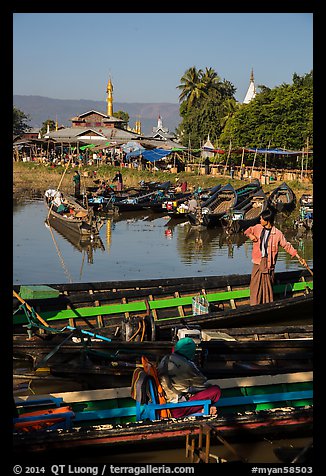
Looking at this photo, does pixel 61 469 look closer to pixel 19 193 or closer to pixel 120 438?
pixel 120 438

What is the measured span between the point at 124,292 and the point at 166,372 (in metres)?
4.76

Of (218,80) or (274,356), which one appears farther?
(218,80)

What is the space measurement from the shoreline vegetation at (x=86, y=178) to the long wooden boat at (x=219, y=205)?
6668 millimetres

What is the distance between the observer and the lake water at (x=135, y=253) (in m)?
18.4

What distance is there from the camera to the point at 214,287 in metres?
12.0

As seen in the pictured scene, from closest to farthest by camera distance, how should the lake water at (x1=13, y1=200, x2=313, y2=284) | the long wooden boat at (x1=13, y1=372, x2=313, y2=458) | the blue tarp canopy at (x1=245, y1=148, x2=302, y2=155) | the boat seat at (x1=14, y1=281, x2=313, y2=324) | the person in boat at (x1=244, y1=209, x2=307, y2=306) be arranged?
the long wooden boat at (x1=13, y1=372, x2=313, y2=458), the boat seat at (x1=14, y1=281, x2=313, y2=324), the person in boat at (x1=244, y1=209, x2=307, y2=306), the lake water at (x1=13, y1=200, x2=313, y2=284), the blue tarp canopy at (x1=245, y1=148, x2=302, y2=155)

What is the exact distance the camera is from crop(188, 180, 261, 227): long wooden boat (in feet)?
85.4

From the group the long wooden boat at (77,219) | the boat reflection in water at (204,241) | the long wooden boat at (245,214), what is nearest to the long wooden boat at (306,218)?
the long wooden boat at (245,214)

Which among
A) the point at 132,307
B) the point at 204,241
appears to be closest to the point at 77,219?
the point at 204,241

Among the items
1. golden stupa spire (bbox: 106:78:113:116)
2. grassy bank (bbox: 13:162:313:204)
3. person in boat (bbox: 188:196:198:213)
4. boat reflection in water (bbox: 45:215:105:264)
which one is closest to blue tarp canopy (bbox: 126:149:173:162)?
grassy bank (bbox: 13:162:313:204)

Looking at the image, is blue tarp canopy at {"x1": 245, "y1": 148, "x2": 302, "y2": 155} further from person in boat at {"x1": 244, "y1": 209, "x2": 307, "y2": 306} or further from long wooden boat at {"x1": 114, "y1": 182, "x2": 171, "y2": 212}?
person in boat at {"x1": 244, "y1": 209, "x2": 307, "y2": 306}

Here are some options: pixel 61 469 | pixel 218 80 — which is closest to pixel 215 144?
pixel 218 80

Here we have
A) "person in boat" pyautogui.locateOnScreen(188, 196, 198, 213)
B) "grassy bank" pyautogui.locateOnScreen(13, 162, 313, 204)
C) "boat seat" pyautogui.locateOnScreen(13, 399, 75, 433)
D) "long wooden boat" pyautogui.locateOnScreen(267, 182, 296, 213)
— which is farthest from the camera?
"grassy bank" pyautogui.locateOnScreen(13, 162, 313, 204)

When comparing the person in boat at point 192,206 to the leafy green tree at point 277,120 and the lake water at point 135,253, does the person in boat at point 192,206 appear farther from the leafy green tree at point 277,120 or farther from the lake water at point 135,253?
the leafy green tree at point 277,120
